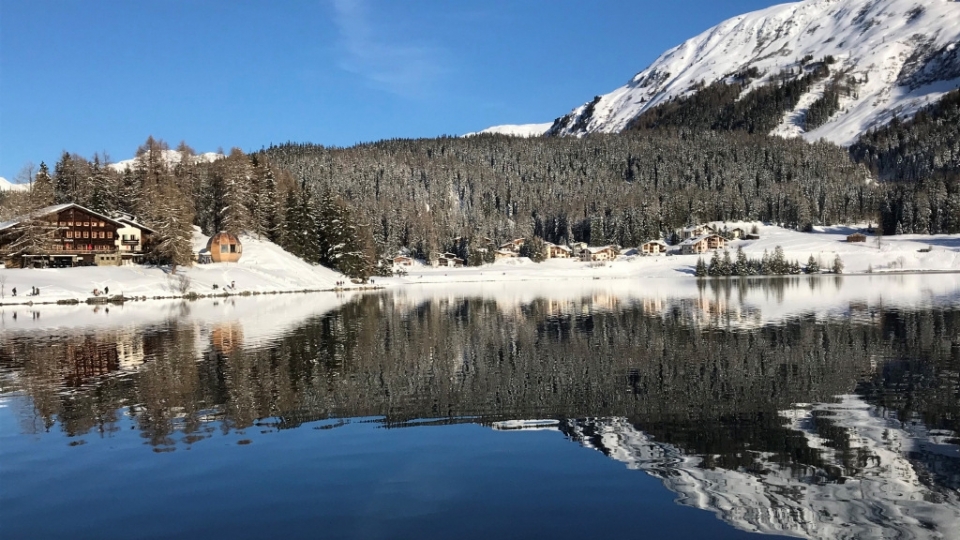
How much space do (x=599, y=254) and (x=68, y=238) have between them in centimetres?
12592

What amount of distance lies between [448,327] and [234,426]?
2725 cm

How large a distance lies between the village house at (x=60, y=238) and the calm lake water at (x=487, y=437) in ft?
193

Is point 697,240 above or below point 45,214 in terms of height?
below

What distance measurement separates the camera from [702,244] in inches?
7274

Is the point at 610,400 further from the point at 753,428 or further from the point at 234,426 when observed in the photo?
the point at 234,426

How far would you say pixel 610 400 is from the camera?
21.8 meters

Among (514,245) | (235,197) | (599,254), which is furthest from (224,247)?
(599,254)

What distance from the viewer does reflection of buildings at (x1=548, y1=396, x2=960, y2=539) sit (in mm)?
11914

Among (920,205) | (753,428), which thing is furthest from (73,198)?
(920,205)

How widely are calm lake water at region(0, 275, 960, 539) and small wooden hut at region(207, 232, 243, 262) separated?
5667cm

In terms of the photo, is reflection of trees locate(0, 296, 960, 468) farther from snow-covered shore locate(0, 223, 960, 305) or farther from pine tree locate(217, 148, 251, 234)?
pine tree locate(217, 148, 251, 234)

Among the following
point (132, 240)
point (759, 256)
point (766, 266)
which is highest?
point (132, 240)

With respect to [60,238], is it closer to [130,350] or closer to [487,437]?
[130,350]

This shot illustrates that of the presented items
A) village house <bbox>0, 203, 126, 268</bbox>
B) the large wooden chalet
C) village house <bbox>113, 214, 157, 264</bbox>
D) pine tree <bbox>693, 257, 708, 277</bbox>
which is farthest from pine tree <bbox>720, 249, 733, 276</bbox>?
village house <bbox>0, 203, 126, 268</bbox>
